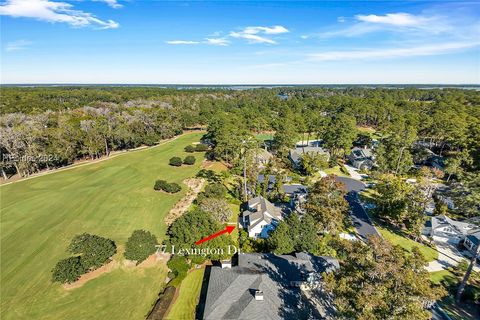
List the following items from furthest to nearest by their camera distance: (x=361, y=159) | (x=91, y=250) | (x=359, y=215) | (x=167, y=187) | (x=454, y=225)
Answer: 1. (x=361, y=159)
2. (x=167, y=187)
3. (x=359, y=215)
4. (x=454, y=225)
5. (x=91, y=250)

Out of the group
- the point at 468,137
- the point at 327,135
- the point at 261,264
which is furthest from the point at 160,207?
the point at 468,137

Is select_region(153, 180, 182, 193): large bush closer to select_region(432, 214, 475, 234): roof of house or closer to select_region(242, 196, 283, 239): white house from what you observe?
select_region(242, 196, 283, 239): white house

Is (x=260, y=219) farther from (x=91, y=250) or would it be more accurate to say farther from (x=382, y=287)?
→ (x=382, y=287)

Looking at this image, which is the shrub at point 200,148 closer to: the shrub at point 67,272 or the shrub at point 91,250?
the shrub at point 91,250

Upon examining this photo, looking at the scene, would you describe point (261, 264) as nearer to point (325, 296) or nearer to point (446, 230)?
point (325, 296)

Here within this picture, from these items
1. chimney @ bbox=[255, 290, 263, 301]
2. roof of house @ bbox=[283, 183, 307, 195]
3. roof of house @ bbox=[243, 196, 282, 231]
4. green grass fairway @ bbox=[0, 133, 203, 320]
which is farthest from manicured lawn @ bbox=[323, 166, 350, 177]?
chimney @ bbox=[255, 290, 263, 301]

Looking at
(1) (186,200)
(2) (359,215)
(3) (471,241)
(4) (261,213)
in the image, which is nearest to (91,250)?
(1) (186,200)
